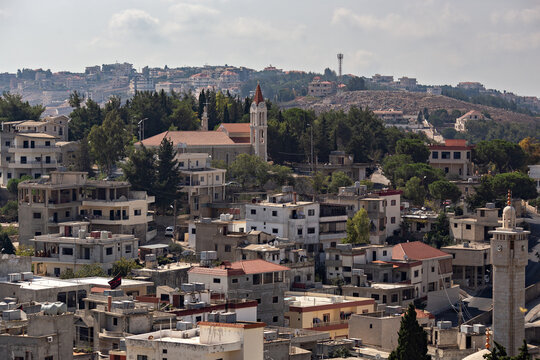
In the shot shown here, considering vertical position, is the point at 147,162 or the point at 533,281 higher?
the point at 147,162

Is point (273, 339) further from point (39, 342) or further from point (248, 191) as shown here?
point (248, 191)

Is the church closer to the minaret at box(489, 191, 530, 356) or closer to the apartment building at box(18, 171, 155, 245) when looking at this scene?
the apartment building at box(18, 171, 155, 245)

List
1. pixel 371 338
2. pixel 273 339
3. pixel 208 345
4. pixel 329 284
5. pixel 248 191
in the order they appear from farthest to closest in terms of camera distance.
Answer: pixel 248 191 < pixel 329 284 < pixel 371 338 < pixel 273 339 < pixel 208 345

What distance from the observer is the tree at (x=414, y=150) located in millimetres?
100500

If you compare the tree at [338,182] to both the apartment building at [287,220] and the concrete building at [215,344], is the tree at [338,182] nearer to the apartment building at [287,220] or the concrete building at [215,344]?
the apartment building at [287,220]

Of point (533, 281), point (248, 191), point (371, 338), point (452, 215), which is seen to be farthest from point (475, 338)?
point (248, 191)

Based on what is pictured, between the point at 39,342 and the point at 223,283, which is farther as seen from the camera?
the point at 223,283

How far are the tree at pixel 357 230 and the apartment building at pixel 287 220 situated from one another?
2.30 m

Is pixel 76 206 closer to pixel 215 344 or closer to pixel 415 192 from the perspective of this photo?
pixel 415 192

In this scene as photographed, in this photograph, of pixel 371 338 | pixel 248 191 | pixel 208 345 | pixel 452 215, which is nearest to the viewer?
pixel 208 345

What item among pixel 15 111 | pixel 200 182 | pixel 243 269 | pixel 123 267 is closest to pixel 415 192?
pixel 200 182

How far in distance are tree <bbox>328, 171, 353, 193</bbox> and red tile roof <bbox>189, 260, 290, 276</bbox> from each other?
1344 inches

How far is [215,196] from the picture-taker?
8344cm

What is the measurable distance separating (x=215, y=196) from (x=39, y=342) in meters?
46.1
